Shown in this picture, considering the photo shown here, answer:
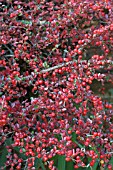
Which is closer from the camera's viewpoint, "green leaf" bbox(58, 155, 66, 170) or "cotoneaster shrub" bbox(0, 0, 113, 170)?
"cotoneaster shrub" bbox(0, 0, 113, 170)

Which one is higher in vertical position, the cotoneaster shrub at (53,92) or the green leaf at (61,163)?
the cotoneaster shrub at (53,92)

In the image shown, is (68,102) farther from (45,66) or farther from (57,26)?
(57,26)

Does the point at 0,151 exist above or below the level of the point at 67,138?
below

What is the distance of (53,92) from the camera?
1898 millimetres

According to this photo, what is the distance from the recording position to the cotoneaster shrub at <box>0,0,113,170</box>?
1.73m

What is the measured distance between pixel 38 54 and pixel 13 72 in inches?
11.5

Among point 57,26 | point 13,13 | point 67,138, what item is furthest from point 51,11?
point 67,138

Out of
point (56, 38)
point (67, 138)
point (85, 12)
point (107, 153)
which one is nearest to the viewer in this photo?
point (67, 138)

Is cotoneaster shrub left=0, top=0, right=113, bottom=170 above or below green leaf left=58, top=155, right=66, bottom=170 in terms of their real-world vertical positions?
above

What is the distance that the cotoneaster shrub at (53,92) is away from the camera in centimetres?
173

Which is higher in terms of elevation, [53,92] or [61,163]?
[53,92]

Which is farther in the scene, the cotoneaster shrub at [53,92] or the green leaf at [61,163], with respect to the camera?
the green leaf at [61,163]

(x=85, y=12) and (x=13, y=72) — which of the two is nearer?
(x=13, y=72)

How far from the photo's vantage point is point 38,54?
6.82 ft
